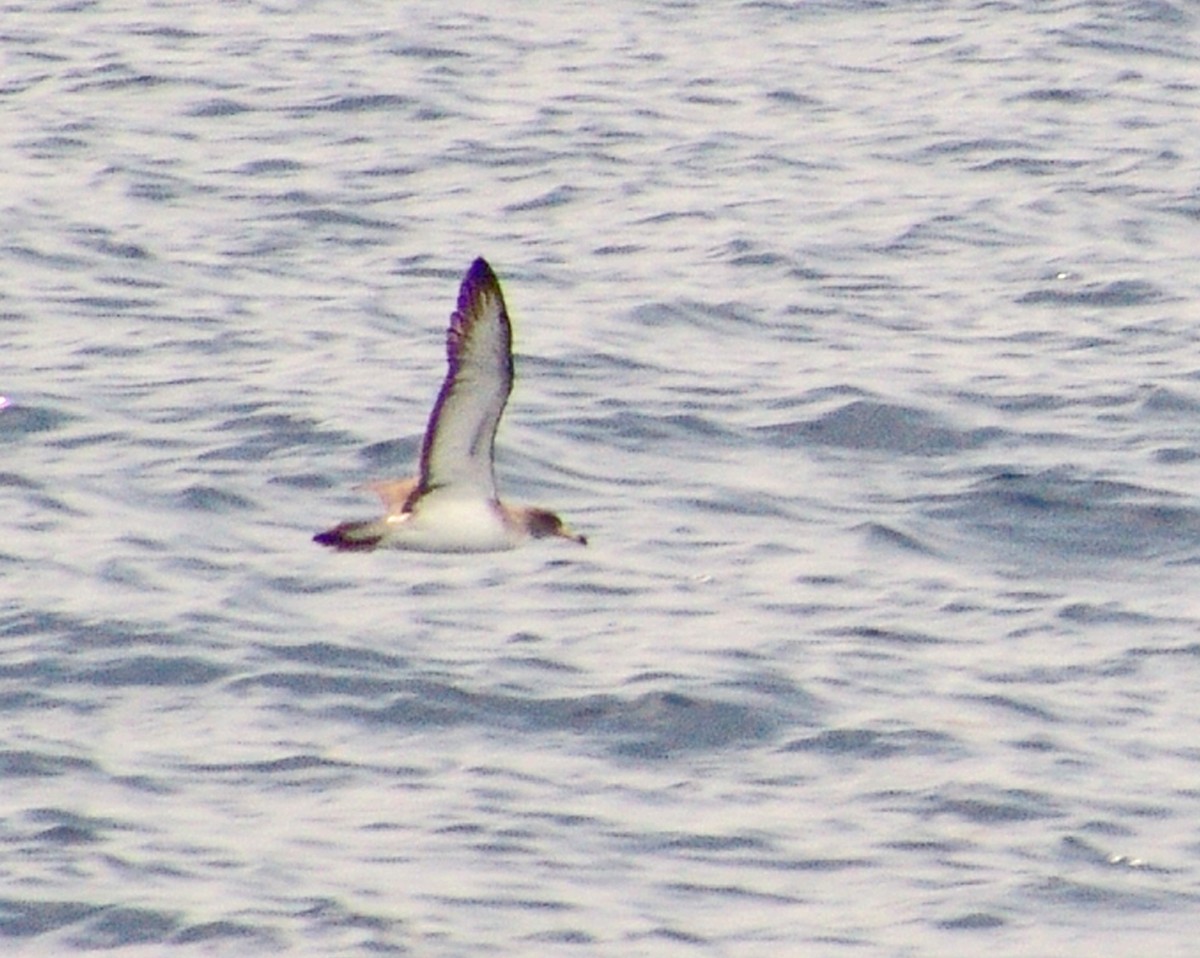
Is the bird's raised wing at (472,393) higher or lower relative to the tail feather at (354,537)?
higher

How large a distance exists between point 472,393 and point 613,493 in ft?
12.9

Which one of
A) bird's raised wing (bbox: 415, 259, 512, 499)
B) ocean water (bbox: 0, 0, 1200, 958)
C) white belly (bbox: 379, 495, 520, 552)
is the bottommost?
ocean water (bbox: 0, 0, 1200, 958)

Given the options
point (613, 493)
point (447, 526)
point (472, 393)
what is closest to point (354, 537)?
point (447, 526)

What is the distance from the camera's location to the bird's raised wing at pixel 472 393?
9367mm

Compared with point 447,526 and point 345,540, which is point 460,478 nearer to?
point 447,526

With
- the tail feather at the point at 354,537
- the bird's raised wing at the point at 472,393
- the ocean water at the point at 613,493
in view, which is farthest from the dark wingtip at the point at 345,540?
the ocean water at the point at 613,493

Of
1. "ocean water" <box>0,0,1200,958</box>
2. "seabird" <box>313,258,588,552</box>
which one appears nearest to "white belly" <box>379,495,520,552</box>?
"seabird" <box>313,258,588,552</box>

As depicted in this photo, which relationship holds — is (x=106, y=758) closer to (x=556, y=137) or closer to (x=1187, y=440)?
(x=1187, y=440)

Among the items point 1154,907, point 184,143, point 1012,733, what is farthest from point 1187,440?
point 184,143

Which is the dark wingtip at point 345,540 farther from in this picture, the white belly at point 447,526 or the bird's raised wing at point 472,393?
the bird's raised wing at point 472,393

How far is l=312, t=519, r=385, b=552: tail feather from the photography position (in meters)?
9.79

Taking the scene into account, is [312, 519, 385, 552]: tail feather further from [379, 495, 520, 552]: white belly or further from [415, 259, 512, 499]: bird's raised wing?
[415, 259, 512, 499]: bird's raised wing

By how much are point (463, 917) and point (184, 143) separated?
967cm

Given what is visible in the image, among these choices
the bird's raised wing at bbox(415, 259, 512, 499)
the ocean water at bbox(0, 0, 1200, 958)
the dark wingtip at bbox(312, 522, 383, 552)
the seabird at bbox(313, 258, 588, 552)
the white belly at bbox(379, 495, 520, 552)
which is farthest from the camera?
the ocean water at bbox(0, 0, 1200, 958)
